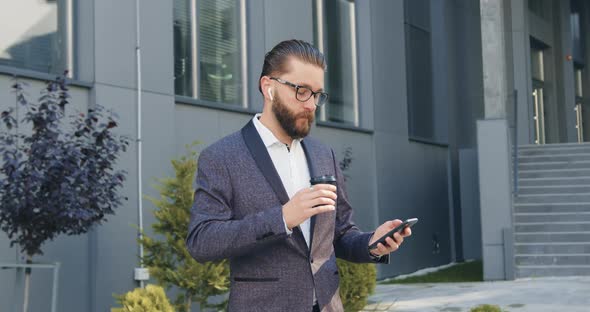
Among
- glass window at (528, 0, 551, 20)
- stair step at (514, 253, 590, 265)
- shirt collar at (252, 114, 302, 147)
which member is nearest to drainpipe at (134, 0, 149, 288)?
shirt collar at (252, 114, 302, 147)

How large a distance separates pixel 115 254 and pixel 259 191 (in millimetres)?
6662

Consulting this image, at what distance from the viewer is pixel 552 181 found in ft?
56.2

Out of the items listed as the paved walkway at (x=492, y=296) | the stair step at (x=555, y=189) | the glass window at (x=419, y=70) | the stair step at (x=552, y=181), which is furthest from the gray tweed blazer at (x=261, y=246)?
the glass window at (x=419, y=70)

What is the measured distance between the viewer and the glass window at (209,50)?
35.9 ft

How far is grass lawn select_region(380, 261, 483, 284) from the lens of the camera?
Answer: 15.6m

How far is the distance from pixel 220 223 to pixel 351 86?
13.3 meters

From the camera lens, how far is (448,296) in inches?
493

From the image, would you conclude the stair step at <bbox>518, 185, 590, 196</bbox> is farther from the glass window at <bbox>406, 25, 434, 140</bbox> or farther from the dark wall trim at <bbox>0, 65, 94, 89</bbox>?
the dark wall trim at <bbox>0, 65, 94, 89</bbox>

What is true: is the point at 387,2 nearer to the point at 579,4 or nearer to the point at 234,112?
the point at 234,112

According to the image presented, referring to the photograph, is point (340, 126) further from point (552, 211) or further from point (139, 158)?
point (139, 158)

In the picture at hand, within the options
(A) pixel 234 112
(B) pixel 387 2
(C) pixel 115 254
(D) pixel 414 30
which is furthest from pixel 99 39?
(D) pixel 414 30

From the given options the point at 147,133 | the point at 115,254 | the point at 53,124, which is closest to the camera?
the point at 53,124

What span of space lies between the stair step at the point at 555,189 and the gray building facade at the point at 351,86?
1.31 metres

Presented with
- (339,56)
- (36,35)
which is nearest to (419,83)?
(339,56)
